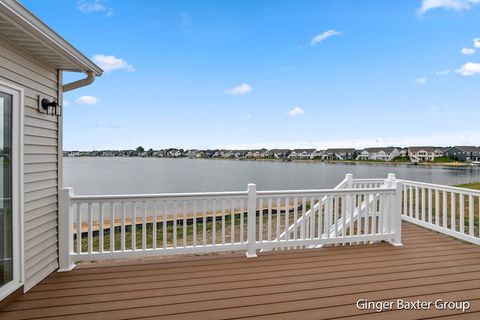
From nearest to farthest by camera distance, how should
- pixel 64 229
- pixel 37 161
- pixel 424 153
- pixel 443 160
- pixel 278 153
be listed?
pixel 37 161
pixel 64 229
pixel 443 160
pixel 424 153
pixel 278 153

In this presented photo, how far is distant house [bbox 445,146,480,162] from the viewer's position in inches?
2357

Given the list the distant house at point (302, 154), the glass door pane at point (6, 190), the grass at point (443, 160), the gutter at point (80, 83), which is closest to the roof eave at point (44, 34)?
the gutter at point (80, 83)

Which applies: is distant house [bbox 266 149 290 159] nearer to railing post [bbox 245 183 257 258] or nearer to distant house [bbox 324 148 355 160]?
distant house [bbox 324 148 355 160]

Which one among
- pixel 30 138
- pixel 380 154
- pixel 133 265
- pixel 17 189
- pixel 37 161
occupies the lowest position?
pixel 133 265

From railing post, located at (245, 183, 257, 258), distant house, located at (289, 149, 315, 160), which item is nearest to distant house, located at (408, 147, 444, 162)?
distant house, located at (289, 149, 315, 160)

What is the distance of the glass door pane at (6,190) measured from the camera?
7.39 ft

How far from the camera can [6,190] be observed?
229cm

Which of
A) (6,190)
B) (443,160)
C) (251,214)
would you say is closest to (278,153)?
(443,160)

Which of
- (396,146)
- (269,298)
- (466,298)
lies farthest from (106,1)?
(396,146)

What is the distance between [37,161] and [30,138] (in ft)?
Result: 0.83

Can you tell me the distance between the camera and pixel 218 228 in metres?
8.05

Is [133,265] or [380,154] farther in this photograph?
[380,154]

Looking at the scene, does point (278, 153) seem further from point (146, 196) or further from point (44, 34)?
point (44, 34)

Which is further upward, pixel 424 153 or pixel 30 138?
pixel 424 153
